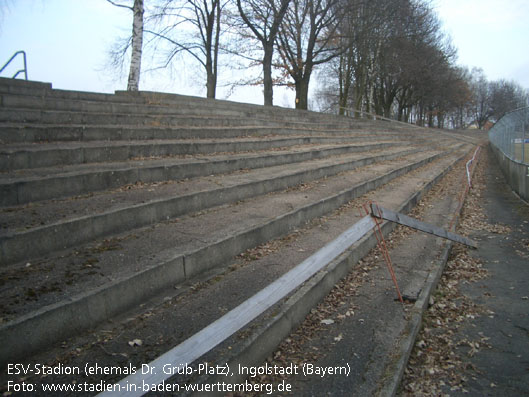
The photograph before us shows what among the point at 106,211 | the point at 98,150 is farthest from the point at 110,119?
the point at 106,211

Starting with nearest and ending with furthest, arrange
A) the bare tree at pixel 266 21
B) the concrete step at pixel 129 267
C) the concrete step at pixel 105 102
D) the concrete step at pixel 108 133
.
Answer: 1. the concrete step at pixel 129 267
2. the concrete step at pixel 108 133
3. the concrete step at pixel 105 102
4. the bare tree at pixel 266 21

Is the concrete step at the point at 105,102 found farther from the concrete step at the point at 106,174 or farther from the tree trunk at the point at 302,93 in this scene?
the tree trunk at the point at 302,93

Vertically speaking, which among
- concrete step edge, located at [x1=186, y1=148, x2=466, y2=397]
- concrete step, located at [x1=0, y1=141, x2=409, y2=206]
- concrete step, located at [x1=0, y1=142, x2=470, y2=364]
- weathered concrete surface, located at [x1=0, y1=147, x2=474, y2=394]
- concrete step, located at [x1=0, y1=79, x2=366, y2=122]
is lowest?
concrete step edge, located at [x1=186, y1=148, x2=466, y2=397]

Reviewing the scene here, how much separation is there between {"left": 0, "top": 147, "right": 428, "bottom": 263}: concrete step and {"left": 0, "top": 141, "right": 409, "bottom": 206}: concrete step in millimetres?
205

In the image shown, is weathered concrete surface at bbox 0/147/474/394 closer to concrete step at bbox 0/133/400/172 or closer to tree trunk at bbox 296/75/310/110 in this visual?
concrete step at bbox 0/133/400/172

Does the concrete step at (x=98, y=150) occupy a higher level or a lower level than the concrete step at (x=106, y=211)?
higher

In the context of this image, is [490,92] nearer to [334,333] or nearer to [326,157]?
[326,157]

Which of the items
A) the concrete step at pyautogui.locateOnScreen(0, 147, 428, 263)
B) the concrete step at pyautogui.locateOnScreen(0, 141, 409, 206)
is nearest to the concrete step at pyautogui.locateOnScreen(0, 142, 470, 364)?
the concrete step at pyautogui.locateOnScreen(0, 147, 428, 263)

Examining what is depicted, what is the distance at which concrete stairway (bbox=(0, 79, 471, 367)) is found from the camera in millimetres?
3244

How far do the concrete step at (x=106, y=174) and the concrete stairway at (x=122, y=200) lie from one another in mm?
16

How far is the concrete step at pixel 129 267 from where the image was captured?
2.85 metres

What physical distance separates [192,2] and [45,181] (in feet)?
80.9

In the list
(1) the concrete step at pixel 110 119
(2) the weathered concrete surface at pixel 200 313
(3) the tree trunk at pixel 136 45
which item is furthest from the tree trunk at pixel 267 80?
(2) the weathered concrete surface at pixel 200 313

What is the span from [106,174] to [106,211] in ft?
4.16
